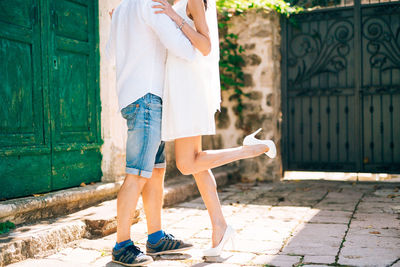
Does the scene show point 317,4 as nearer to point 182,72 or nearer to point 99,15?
point 99,15

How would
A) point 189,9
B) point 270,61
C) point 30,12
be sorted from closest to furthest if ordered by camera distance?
point 189,9, point 30,12, point 270,61

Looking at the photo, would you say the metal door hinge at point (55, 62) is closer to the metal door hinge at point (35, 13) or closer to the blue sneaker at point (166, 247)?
the metal door hinge at point (35, 13)

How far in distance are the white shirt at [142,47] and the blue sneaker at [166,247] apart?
2.92 ft

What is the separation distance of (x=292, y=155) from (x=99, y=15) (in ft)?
11.0

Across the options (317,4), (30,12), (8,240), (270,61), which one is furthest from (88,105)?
(317,4)

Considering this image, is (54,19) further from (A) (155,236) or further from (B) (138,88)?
(A) (155,236)

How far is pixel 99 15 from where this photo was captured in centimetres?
422

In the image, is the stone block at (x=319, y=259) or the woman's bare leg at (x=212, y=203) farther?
the woman's bare leg at (x=212, y=203)

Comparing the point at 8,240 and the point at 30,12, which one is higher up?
the point at 30,12

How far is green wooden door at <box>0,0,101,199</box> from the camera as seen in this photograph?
327 cm

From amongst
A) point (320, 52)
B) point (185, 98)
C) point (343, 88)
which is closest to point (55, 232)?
point (185, 98)

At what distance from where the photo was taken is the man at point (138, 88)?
96.4 inches

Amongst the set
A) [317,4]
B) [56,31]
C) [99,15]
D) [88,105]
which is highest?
[317,4]

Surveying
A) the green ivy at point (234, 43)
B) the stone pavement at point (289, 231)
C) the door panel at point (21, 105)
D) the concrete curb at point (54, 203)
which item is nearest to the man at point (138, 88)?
the stone pavement at point (289, 231)
